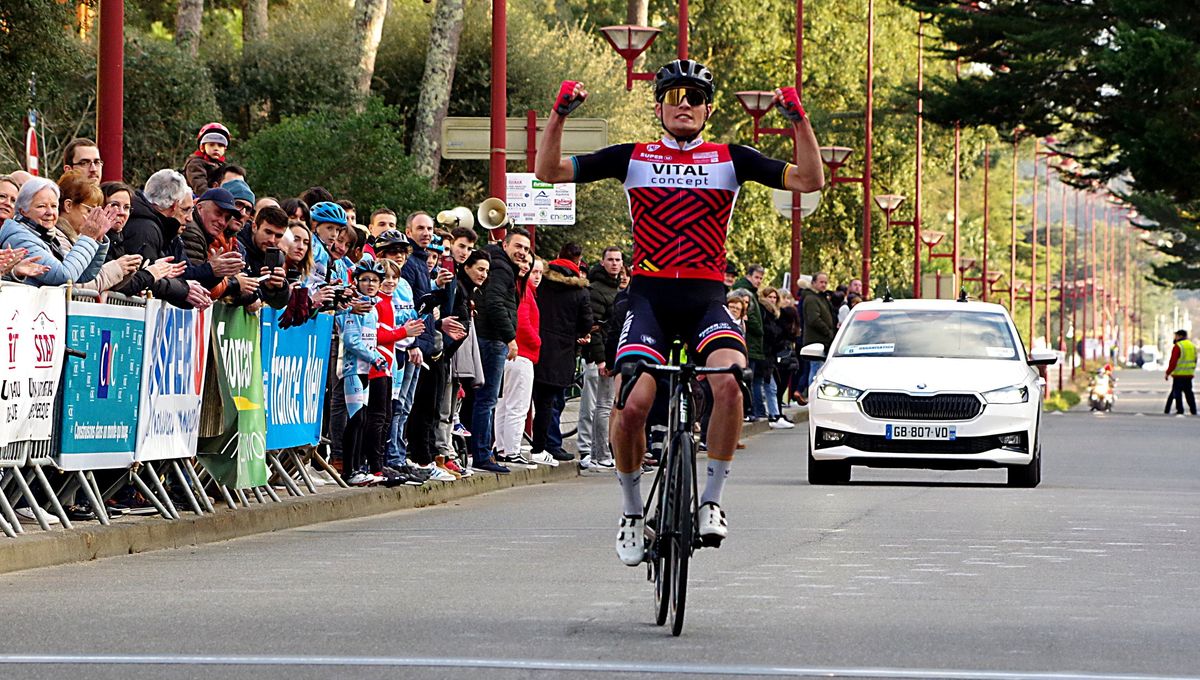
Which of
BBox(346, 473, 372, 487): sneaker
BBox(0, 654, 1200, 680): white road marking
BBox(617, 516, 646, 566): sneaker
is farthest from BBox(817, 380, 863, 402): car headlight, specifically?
BBox(0, 654, 1200, 680): white road marking

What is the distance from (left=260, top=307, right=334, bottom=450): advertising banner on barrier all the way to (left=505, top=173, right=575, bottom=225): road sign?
33.9 feet

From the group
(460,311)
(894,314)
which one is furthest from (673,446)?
(894,314)

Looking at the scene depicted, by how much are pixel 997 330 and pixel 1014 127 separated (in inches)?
1036

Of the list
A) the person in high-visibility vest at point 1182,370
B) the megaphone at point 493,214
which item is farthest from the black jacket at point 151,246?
the person in high-visibility vest at point 1182,370

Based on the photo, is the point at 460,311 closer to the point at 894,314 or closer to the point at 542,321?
the point at 542,321

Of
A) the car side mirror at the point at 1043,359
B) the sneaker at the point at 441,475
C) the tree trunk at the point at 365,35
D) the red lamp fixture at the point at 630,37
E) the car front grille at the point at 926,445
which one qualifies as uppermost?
the tree trunk at the point at 365,35

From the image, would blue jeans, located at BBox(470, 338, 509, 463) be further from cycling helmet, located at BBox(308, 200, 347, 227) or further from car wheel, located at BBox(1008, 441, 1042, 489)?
car wheel, located at BBox(1008, 441, 1042, 489)

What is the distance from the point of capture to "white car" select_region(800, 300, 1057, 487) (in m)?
19.8

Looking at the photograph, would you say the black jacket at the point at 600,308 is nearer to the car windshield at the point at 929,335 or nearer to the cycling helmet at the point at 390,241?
the car windshield at the point at 929,335

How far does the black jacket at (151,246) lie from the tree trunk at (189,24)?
2928cm

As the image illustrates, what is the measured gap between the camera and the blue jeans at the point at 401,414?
60.0 ft

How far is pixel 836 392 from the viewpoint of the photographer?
2017 cm

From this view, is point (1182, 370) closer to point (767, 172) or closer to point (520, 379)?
point (520, 379)

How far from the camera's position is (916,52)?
75.3 metres
